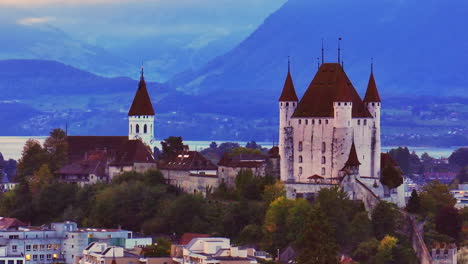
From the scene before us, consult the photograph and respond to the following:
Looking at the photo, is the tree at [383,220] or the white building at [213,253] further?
the tree at [383,220]

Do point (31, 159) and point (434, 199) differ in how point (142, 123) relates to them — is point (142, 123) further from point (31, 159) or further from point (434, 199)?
point (434, 199)

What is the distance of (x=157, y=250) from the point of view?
300ft

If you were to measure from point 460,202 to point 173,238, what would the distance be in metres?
36.1

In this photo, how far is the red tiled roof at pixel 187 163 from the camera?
107 m

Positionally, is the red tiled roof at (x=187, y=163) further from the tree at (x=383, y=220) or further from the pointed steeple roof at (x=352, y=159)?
the tree at (x=383, y=220)

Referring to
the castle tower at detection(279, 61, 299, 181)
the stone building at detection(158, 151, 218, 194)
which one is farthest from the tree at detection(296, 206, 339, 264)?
the stone building at detection(158, 151, 218, 194)

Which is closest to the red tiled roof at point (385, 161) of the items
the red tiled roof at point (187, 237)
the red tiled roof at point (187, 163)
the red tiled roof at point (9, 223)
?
the red tiled roof at point (187, 163)

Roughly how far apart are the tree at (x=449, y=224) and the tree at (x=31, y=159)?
3136 centimetres

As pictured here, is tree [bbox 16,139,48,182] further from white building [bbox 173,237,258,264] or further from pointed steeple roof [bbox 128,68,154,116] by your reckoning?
white building [bbox 173,237,258,264]

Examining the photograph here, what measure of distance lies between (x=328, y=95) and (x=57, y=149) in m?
24.4

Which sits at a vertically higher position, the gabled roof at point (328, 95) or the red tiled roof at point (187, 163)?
the gabled roof at point (328, 95)

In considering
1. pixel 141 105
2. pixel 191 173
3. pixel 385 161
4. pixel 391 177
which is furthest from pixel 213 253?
pixel 141 105

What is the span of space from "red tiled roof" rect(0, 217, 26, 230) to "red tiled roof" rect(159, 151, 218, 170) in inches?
380

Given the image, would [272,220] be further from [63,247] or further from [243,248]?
[63,247]
